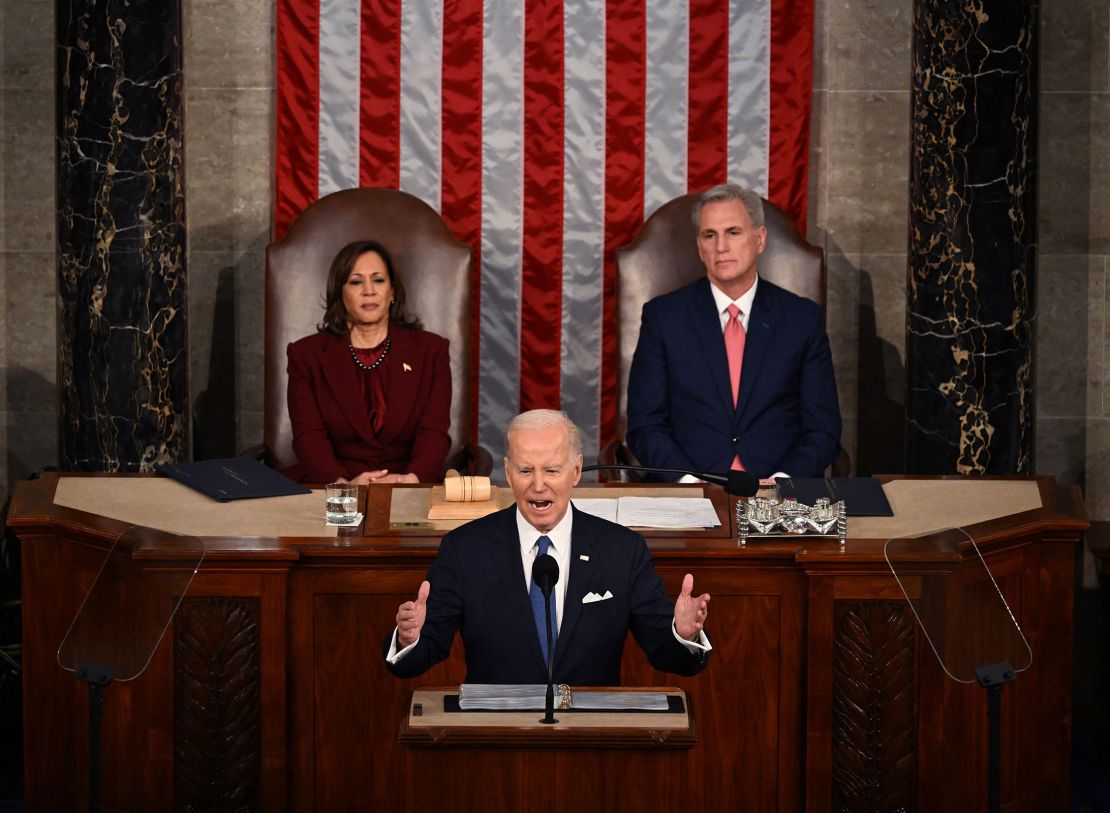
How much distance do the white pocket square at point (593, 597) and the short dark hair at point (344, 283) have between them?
Result: 8.27ft

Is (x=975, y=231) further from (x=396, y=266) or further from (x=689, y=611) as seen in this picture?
(x=689, y=611)

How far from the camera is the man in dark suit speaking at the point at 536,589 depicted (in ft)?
10.4

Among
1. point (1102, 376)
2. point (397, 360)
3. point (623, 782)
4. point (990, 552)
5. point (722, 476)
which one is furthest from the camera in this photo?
point (1102, 376)

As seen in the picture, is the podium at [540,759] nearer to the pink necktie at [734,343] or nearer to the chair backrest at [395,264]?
the pink necktie at [734,343]

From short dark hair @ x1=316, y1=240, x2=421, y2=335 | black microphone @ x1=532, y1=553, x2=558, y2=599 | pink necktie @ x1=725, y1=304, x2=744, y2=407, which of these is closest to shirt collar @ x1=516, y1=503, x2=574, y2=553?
black microphone @ x1=532, y1=553, x2=558, y2=599

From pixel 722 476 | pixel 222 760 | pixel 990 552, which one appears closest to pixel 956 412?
pixel 990 552

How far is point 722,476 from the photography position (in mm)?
3555

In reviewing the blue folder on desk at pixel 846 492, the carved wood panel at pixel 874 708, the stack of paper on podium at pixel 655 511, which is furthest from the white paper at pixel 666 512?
the carved wood panel at pixel 874 708

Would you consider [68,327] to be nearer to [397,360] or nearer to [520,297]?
[397,360]

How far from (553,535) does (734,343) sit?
226 cm

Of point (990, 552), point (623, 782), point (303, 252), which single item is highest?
point (303, 252)

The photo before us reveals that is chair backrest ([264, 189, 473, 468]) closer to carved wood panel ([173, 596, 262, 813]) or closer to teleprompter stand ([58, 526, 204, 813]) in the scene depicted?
carved wood panel ([173, 596, 262, 813])

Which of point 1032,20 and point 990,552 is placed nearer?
point 990,552

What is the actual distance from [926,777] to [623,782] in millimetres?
1314
